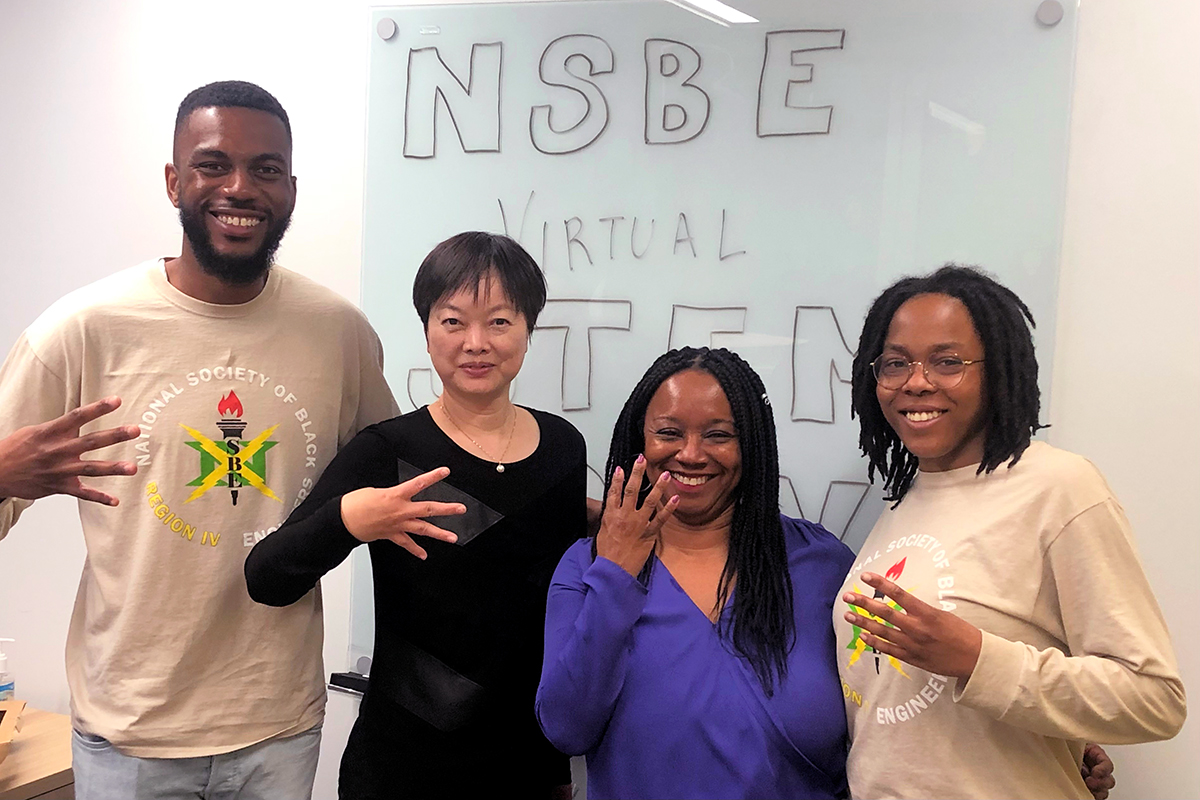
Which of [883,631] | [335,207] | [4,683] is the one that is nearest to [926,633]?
[883,631]

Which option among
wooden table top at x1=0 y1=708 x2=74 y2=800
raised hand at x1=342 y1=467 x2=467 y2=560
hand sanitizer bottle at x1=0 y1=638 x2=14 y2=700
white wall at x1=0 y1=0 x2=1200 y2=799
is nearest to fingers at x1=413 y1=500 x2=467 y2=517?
raised hand at x1=342 y1=467 x2=467 y2=560

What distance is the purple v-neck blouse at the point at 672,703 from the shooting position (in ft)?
3.88

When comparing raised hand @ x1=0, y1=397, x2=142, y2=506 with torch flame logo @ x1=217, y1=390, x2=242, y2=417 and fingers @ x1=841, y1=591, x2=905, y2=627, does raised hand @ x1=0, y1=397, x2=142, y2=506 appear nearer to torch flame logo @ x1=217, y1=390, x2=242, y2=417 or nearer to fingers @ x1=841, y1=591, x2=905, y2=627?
torch flame logo @ x1=217, y1=390, x2=242, y2=417

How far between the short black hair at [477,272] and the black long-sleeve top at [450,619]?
211 millimetres

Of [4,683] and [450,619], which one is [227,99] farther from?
[4,683]

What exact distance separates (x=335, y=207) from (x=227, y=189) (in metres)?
0.47

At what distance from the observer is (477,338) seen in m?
1.36

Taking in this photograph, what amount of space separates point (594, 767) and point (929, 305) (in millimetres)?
812

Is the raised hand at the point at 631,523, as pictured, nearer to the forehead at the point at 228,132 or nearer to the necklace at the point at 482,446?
the necklace at the point at 482,446

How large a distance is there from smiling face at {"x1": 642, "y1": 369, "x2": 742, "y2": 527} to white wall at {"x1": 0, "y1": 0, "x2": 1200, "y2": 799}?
637 mm

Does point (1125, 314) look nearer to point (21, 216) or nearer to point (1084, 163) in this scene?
point (1084, 163)

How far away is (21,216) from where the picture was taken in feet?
6.98

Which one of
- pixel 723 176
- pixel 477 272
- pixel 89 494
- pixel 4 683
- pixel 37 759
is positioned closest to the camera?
pixel 89 494

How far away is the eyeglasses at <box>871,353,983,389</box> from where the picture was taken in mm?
1192
